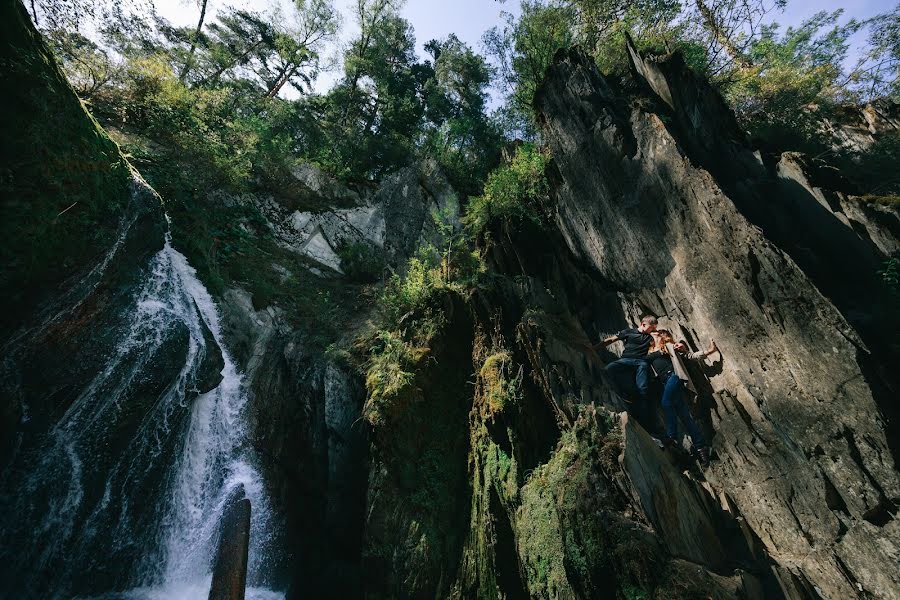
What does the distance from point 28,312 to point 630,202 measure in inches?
472

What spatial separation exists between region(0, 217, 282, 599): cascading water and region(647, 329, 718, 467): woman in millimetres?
9047

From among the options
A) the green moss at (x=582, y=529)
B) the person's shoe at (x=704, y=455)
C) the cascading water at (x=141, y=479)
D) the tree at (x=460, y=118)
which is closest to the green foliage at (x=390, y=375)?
the cascading water at (x=141, y=479)

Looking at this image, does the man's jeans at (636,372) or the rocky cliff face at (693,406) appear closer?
the rocky cliff face at (693,406)

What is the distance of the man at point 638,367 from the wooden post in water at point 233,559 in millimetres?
6797

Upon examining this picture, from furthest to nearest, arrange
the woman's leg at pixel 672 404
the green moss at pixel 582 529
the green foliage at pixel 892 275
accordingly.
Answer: the woman's leg at pixel 672 404
the green foliage at pixel 892 275
the green moss at pixel 582 529

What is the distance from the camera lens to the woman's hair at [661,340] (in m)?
6.76

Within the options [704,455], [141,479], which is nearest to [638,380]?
[704,455]

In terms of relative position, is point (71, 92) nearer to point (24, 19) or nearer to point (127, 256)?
point (24, 19)

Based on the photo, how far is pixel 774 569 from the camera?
4457 millimetres

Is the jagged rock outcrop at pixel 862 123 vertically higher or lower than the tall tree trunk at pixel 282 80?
lower

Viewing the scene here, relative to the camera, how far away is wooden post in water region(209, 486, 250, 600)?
194 inches

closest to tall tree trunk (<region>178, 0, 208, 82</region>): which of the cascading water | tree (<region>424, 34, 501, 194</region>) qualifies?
tree (<region>424, 34, 501, 194</region>)

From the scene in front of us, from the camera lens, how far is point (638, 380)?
21.6ft

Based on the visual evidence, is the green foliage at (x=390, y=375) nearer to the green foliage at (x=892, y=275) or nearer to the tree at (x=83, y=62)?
the green foliage at (x=892, y=275)
